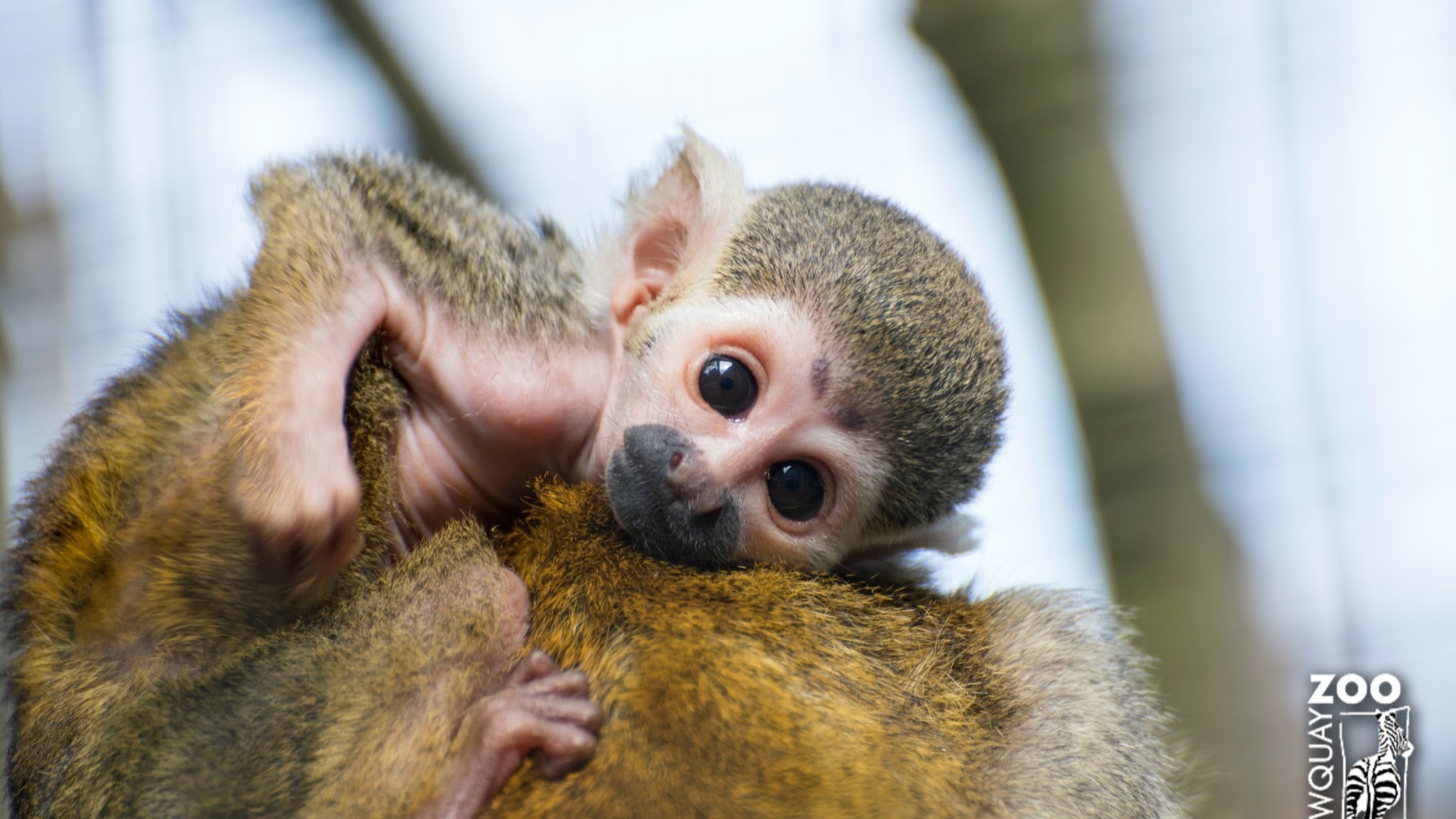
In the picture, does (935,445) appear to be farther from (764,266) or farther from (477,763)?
(477,763)

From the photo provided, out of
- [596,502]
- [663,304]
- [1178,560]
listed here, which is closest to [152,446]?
[596,502]

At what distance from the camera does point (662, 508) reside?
1.17 metres

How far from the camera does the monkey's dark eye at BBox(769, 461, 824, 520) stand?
1370 millimetres

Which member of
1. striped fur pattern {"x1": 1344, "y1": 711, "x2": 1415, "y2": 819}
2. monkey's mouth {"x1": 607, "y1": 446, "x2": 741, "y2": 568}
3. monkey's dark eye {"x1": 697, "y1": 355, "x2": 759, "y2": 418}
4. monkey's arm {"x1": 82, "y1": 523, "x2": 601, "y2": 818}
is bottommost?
monkey's arm {"x1": 82, "y1": 523, "x2": 601, "y2": 818}

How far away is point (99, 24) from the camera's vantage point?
174 cm

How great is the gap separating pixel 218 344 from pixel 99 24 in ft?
3.65

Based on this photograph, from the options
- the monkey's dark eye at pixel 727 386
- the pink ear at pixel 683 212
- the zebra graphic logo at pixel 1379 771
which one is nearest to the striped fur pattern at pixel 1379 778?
the zebra graphic logo at pixel 1379 771

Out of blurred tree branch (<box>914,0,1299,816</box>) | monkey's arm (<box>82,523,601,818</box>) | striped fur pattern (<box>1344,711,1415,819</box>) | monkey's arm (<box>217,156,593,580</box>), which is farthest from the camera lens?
blurred tree branch (<box>914,0,1299,816</box>)

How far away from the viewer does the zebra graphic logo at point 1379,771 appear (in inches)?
43.6

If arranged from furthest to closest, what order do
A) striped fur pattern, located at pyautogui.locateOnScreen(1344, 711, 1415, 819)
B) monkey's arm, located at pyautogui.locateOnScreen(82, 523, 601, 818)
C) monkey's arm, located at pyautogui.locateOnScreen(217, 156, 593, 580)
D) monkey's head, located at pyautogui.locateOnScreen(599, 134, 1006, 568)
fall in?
monkey's head, located at pyautogui.locateOnScreen(599, 134, 1006, 568), striped fur pattern, located at pyautogui.locateOnScreen(1344, 711, 1415, 819), monkey's arm, located at pyautogui.locateOnScreen(217, 156, 593, 580), monkey's arm, located at pyautogui.locateOnScreen(82, 523, 601, 818)

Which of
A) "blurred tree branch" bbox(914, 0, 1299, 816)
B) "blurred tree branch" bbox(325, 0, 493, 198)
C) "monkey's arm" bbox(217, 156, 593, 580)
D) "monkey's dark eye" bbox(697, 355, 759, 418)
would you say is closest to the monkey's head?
"monkey's dark eye" bbox(697, 355, 759, 418)

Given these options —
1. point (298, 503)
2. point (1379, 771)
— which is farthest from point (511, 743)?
point (1379, 771)

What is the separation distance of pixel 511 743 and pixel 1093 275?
5.43 feet

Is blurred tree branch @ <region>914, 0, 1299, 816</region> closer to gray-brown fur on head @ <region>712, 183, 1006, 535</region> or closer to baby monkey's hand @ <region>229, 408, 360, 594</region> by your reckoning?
gray-brown fur on head @ <region>712, 183, 1006, 535</region>
